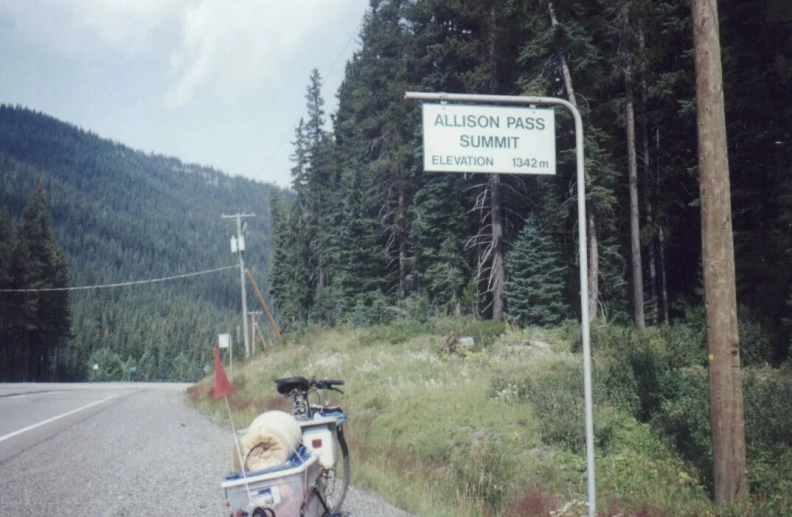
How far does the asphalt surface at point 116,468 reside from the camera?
769 cm

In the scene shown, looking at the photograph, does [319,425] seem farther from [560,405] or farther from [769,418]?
[560,405]

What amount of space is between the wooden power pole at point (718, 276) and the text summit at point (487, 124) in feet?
7.95

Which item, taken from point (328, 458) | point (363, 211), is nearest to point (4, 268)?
point (363, 211)

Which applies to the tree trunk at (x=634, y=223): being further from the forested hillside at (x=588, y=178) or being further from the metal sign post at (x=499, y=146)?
the metal sign post at (x=499, y=146)

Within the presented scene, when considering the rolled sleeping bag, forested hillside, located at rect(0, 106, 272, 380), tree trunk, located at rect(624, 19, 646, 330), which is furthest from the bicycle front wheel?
forested hillside, located at rect(0, 106, 272, 380)

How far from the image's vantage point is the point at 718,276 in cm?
766

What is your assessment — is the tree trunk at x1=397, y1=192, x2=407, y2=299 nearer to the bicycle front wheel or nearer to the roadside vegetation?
the roadside vegetation

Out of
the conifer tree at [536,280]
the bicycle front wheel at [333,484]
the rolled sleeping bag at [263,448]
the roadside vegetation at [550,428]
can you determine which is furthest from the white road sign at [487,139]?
the conifer tree at [536,280]

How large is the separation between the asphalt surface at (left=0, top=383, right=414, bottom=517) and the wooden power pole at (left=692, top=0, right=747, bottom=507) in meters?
3.77

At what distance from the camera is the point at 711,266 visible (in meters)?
7.71

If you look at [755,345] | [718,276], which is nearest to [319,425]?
[718,276]

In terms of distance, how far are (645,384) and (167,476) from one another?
8805 mm

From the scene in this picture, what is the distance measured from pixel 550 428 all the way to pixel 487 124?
6473 mm

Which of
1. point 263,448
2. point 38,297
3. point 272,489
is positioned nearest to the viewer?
point 272,489
